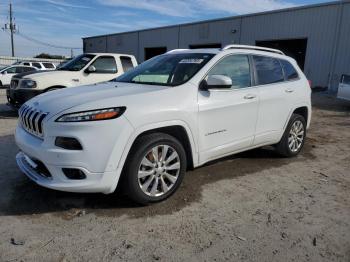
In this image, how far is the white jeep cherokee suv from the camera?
10.8 feet

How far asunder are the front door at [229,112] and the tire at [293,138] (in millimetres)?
1011

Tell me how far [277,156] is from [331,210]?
2.10 m

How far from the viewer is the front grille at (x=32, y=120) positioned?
3.46 m

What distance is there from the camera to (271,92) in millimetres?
5094

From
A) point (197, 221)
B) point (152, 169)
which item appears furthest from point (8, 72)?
point (197, 221)

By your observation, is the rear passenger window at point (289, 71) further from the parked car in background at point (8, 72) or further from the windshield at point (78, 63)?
the parked car in background at point (8, 72)

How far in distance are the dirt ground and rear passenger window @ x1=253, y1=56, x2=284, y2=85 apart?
137 cm

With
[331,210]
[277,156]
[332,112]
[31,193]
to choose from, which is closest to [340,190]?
[331,210]

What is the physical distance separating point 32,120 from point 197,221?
2.01 m

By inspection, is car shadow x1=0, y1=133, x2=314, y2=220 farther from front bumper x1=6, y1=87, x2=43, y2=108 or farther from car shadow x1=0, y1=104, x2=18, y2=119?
car shadow x1=0, y1=104, x2=18, y2=119

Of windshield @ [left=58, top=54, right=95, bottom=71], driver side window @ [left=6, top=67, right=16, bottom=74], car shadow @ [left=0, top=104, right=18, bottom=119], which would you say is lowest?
car shadow @ [left=0, top=104, right=18, bottom=119]

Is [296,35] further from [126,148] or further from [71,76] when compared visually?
[126,148]

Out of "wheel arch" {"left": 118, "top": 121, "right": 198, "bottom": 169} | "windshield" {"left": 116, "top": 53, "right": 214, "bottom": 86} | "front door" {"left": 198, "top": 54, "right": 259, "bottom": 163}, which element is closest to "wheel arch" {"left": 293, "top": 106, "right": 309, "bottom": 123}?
"front door" {"left": 198, "top": 54, "right": 259, "bottom": 163}

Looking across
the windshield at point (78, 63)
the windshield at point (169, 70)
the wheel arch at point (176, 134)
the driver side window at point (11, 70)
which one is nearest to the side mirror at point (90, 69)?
the windshield at point (78, 63)
